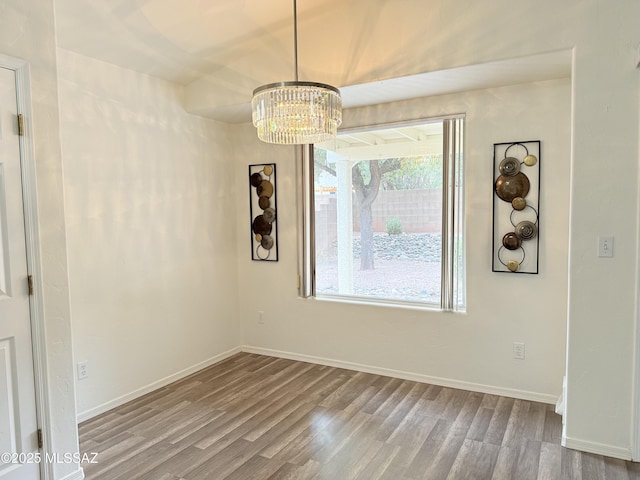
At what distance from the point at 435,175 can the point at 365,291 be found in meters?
1.22

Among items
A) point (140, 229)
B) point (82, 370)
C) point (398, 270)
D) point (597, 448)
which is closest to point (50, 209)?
point (140, 229)

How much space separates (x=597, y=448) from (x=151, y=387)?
318cm

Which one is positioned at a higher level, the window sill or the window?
the window

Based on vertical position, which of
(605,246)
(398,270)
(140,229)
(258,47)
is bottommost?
(398,270)

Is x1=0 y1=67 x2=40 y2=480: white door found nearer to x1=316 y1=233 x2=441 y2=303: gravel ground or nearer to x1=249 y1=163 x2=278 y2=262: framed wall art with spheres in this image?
x1=249 y1=163 x2=278 y2=262: framed wall art with spheres

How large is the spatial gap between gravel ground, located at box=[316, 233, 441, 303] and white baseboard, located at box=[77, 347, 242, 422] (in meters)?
1.18

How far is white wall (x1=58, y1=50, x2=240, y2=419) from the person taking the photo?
10.3 feet

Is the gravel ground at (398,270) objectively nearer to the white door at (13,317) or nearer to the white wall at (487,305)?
the white wall at (487,305)

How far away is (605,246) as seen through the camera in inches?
99.0

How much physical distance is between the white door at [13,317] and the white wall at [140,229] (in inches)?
35.1

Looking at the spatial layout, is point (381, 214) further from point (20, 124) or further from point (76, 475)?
point (76, 475)

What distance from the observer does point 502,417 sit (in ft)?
9.99

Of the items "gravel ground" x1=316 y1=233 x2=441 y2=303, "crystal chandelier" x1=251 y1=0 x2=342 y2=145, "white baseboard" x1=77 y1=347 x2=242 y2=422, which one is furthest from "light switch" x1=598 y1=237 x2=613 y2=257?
"white baseboard" x1=77 y1=347 x2=242 y2=422

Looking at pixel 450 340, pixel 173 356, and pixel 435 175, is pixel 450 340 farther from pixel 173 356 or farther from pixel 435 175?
pixel 173 356
